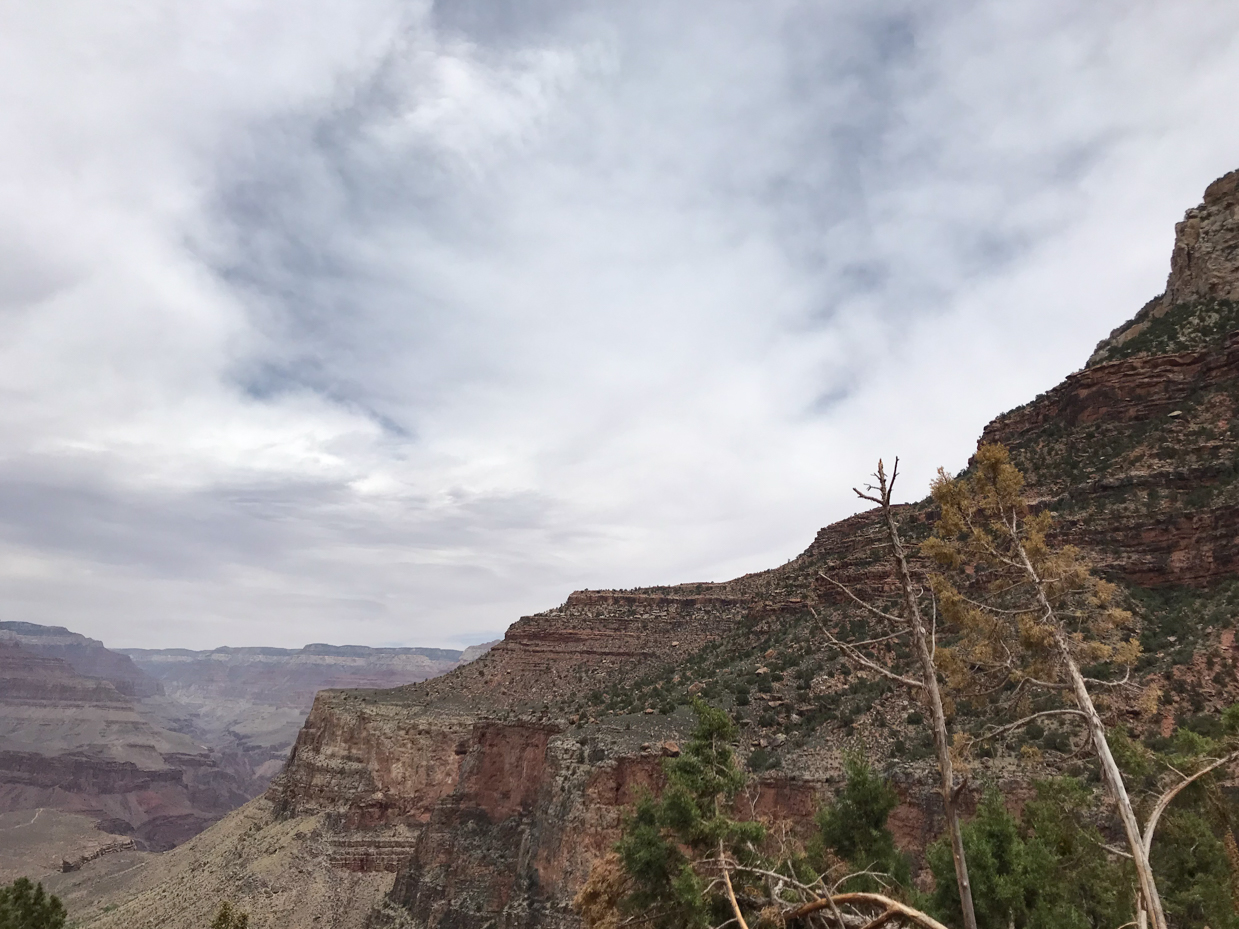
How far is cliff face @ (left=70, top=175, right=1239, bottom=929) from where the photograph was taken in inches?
1088

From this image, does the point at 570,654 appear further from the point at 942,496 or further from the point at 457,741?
the point at 942,496

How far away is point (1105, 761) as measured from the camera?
8.66 meters

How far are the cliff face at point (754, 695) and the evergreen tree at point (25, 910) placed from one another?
1483 cm

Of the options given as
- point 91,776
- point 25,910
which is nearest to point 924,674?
point 25,910

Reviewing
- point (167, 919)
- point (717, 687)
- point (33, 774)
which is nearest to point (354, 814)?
point (167, 919)

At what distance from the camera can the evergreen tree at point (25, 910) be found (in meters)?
24.8

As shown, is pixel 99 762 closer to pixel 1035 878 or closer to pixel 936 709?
pixel 1035 878

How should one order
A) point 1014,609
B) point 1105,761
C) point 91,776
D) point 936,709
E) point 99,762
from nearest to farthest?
point 936,709 → point 1105,761 → point 1014,609 → point 91,776 → point 99,762

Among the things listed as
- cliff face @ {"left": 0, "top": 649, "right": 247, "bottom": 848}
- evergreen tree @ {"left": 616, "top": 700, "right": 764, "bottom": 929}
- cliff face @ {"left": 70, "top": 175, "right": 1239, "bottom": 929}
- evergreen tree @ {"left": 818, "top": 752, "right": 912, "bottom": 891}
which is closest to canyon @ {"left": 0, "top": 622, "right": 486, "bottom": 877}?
cliff face @ {"left": 0, "top": 649, "right": 247, "bottom": 848}

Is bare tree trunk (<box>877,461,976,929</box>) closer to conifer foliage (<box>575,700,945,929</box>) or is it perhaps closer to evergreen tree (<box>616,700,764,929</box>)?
conifer foliage (<box>575,700,945,929</box>)

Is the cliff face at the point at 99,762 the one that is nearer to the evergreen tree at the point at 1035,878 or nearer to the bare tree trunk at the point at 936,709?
the evergreen tree at the point at 1035,878

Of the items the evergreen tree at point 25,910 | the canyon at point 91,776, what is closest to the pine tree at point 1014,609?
the evergreen tree at point 25,910

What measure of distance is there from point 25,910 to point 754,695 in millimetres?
32211

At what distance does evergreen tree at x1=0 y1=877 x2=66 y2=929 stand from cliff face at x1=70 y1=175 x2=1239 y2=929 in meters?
14.8
